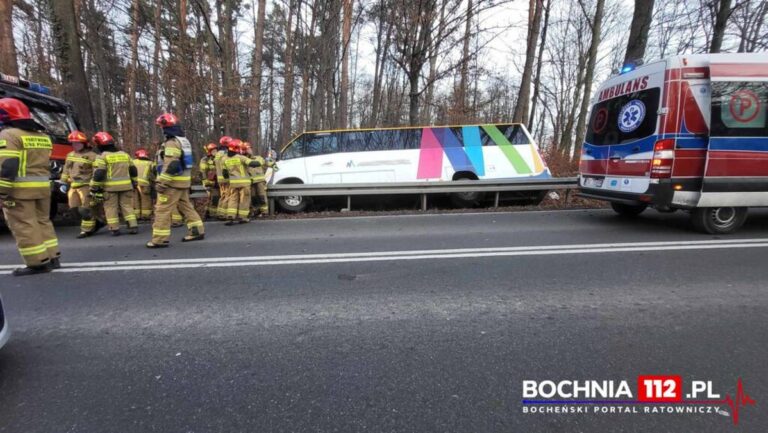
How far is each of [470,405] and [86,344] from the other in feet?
8.68

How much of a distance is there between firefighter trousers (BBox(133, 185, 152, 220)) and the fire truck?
44.6 inches

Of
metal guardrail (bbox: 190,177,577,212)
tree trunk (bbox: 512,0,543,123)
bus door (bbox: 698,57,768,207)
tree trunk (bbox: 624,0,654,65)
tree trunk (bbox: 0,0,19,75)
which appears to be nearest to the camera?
bus door (bbox: 698,57,768,207)

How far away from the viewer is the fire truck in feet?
22.1

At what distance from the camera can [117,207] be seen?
6.43 meters

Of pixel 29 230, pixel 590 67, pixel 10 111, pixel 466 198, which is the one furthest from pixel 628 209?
pixel 590 67

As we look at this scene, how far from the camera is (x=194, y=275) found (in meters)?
4.04

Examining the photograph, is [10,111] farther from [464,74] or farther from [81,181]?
[464,74]

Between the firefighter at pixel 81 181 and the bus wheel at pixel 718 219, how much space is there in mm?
9865

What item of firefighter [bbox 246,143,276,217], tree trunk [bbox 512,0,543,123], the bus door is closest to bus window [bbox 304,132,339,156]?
firefighter [bbox 246,143,276,217]

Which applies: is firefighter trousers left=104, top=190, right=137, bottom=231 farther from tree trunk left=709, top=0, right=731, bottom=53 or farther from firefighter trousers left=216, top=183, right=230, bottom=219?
tree trunk left=709, top=0, right=731, bottom=53

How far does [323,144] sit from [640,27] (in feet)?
28.9

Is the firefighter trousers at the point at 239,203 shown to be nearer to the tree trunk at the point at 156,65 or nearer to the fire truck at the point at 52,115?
the fire truck at the point at 52,115

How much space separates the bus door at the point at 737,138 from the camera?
5113 millimetres

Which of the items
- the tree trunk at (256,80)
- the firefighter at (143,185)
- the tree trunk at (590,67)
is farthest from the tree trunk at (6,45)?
the tree trunk at (590,67)
